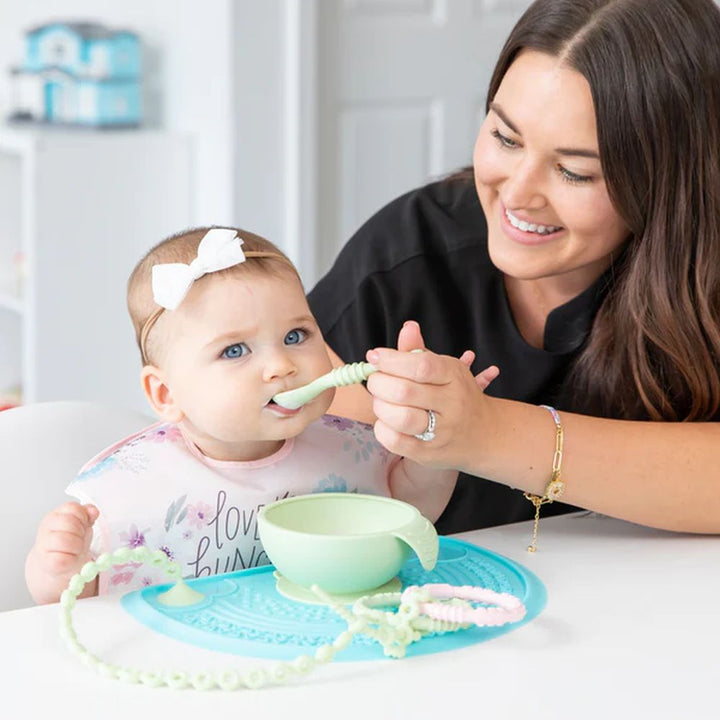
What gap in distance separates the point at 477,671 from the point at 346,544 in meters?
0.15

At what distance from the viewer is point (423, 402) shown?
3.67ft

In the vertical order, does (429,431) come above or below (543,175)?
below

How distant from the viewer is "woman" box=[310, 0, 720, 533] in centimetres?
124

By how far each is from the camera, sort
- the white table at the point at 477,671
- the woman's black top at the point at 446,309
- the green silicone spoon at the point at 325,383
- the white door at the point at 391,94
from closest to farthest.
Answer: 1. the white table at the point at 477,671
2. the green silicone spoon at the point at 325,383
3. the woman's black top at the point at 446,309
4. the white door at the point at 391,94

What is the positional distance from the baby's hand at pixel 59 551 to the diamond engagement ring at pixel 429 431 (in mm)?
302

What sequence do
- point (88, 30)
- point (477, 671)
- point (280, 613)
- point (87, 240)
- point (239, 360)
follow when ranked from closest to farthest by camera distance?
1. point (477, 671)
2. point (280, 613)
3. point (239, 360)
4. point (87, 240)
5. point (88, 30)

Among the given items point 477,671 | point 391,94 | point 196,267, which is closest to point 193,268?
point 196,267

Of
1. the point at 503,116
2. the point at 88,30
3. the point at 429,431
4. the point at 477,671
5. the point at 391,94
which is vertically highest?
the point at 88,30

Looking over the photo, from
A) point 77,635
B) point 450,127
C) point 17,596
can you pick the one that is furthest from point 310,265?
point 77,635

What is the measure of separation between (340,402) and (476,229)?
315 mm

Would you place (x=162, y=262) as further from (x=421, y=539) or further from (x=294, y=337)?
(x=421, y=539)

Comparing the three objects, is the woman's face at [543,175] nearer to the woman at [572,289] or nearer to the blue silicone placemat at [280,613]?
the woman at [572,289]

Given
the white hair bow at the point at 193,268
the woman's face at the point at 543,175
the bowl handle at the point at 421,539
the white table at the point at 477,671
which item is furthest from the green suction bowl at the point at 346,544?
the woman's face at the point at 543,175

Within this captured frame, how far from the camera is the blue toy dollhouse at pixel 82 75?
3.18 m
